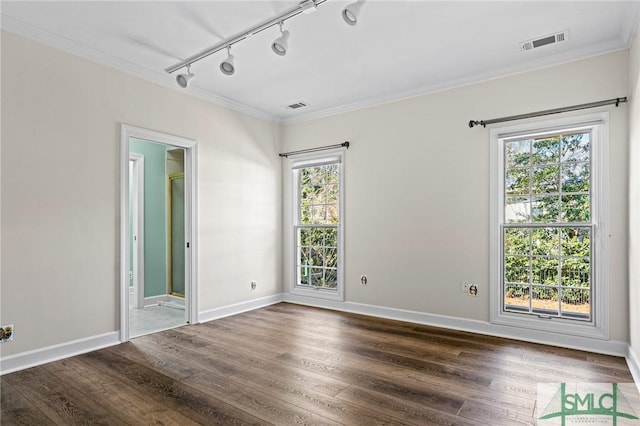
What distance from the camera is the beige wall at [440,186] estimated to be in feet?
10.7

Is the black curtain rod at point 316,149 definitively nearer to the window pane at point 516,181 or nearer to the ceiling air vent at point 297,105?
the ceiling air vent at point 297,105

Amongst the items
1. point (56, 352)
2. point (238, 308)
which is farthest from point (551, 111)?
point (56, 352)

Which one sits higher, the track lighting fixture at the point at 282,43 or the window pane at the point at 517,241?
the track lighting fixture at the point at 282,43

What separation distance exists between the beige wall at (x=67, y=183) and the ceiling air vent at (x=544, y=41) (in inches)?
136

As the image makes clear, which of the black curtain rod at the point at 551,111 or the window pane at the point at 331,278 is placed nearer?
the black curtain rod at the point at 551,111

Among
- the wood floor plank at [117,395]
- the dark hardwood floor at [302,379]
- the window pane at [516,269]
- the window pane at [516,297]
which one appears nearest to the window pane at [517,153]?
the window pane at [516,269]

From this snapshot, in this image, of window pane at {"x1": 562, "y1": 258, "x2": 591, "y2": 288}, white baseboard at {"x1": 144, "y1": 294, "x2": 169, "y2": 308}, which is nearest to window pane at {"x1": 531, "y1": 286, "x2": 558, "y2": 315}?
window pane at {"x1": 562, "y1": 258, "x2": 591, "y2": 288}

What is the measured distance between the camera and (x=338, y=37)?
124 inches

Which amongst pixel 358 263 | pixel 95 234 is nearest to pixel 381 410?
pixel 358 263

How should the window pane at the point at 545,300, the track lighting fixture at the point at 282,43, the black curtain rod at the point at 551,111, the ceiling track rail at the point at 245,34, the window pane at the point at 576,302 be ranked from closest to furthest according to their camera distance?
the ceiling track rail at the point at 245,34
the track lighting fixture at the point at 282,43
the black curtain rod at the point at 551,111
the window pane at the point at 576,302
the window pane at the point at 545,300

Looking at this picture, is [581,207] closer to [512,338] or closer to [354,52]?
[512,338]

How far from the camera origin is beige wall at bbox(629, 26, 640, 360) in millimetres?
2783

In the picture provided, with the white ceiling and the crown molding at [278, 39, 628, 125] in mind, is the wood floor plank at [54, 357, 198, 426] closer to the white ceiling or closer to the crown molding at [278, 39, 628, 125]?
the white ceiling

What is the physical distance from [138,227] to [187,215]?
1500 mm
